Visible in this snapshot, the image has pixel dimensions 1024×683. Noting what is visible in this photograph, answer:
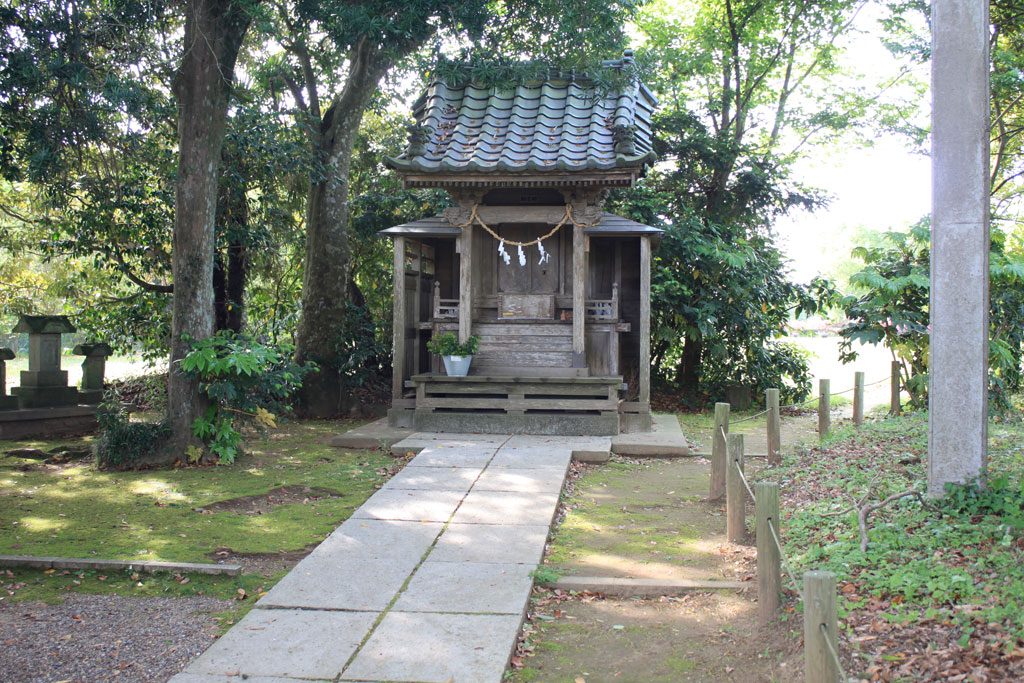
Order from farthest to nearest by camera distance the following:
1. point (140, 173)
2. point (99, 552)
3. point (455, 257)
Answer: point (455, 257) < point (140, 173) < point (99, 552)

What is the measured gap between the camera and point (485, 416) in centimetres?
1141

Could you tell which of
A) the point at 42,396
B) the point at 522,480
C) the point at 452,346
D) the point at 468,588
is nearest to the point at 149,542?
the point at 468,588

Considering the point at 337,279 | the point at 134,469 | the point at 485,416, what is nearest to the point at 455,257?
the point at 337,279

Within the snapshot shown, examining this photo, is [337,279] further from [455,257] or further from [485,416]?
[485,416]

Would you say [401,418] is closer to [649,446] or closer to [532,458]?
[532,458]

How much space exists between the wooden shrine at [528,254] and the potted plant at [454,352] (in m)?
0.22

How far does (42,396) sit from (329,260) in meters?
4.82

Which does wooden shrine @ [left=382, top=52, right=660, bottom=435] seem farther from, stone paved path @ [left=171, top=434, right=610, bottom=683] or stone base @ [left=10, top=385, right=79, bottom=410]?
stone base @ [left=10, top=385, right=79, bottom=410]

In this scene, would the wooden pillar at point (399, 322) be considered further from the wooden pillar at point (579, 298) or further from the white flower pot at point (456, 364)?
the wooden pillar at point (579, 298)

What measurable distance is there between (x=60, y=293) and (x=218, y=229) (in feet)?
17.1

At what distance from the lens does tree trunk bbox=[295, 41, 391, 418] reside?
14.5m

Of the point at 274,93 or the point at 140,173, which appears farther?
the point at 274,93

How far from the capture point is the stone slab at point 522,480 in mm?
8258

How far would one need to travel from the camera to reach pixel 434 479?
28.3ft
